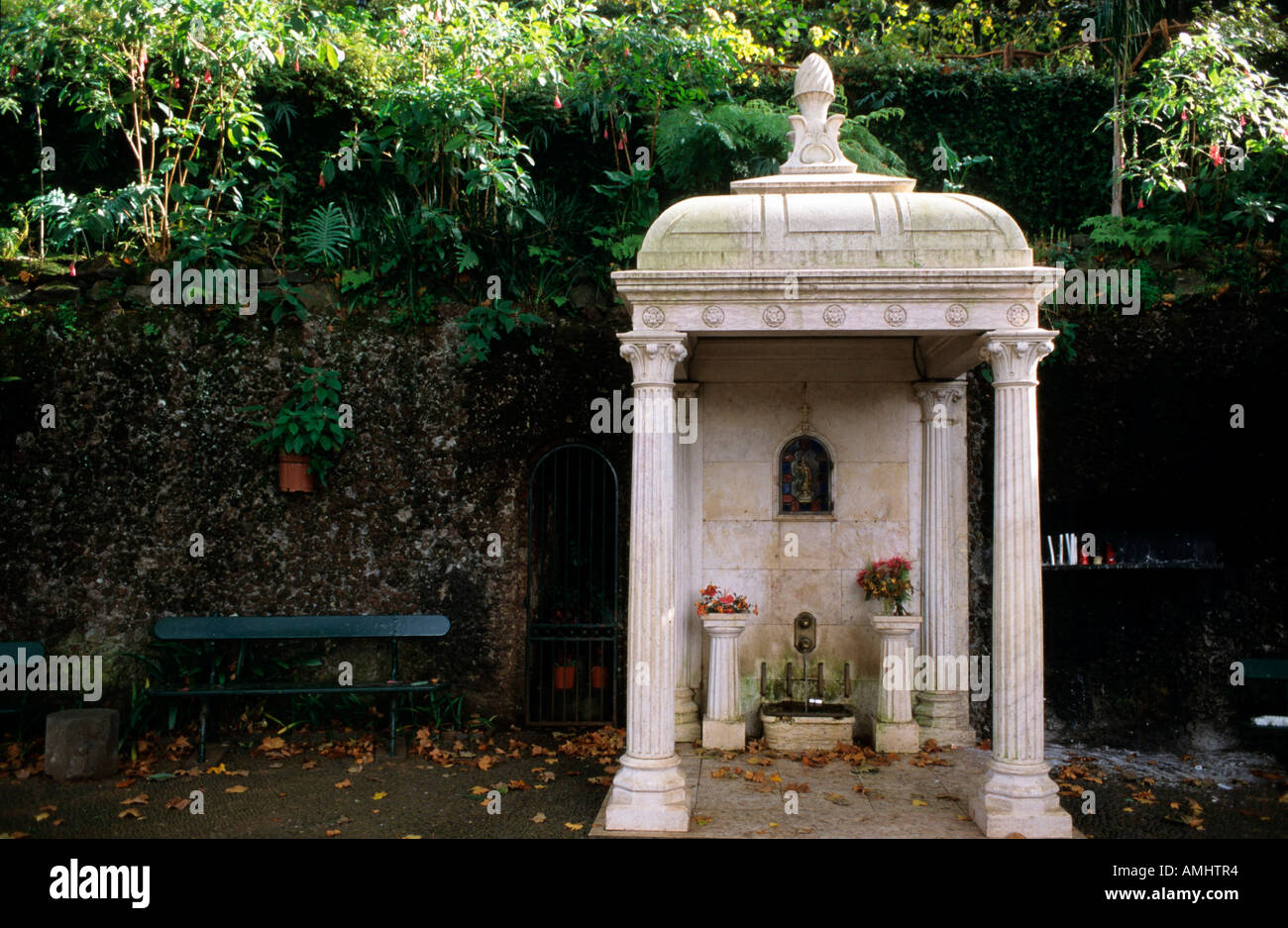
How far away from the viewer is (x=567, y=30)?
38.6 feet

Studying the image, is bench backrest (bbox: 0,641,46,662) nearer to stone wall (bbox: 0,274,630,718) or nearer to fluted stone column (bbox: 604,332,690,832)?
stone wall (bbox: 0,274,630,718)

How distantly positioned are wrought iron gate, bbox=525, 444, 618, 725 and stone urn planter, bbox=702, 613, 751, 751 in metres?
1.19

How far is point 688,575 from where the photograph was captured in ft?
27.7

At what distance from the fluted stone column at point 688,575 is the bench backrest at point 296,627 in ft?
6.82

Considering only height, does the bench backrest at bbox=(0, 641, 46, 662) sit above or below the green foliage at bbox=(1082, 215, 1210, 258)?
below

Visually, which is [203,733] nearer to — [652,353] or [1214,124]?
[652,353]

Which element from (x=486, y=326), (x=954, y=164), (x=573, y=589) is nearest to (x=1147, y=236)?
(x=954, y=164)

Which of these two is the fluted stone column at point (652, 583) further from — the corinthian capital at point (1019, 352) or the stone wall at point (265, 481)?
the stone wall at point (265, 481)

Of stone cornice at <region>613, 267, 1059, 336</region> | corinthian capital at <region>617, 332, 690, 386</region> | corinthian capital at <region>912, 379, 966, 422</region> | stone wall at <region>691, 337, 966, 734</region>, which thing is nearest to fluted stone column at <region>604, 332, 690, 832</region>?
corinthian capital at <region>617, 332, 690, 386</region>

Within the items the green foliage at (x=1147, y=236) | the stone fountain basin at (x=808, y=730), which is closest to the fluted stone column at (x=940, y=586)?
the stone fountain basin at (x=808, y=730)

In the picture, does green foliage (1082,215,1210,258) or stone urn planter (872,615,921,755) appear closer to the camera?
stone urn planter (872,615,921,755)

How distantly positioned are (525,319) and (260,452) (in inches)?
107

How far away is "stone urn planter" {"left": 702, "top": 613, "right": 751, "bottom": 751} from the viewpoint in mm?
8008

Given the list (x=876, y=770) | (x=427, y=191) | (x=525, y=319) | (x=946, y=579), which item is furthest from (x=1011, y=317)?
(x=427, y=191)
